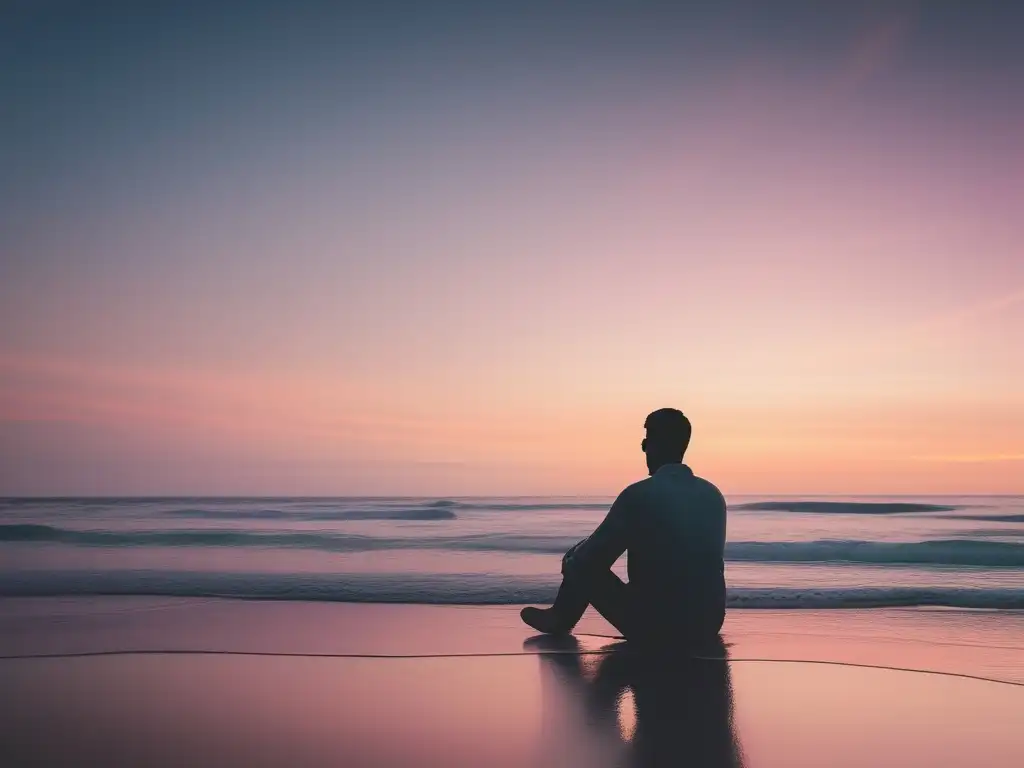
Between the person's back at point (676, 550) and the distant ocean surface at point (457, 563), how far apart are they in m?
2.82

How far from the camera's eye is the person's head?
3.96 meters

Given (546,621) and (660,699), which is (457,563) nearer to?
(546,621)

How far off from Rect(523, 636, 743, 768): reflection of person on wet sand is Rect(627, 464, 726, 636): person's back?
252 millimetres

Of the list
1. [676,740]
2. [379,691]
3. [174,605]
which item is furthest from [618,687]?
[174,605]

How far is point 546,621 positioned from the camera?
4.48 m

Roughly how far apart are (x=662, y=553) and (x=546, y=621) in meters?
1.04

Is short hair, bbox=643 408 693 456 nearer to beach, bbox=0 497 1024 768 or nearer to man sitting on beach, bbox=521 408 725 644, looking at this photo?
man sitting on beach, bbox=521 408 725 644

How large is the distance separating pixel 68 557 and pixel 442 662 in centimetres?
885

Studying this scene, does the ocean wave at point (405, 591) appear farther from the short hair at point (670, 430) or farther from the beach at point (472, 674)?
the short hair at point (670, 430)

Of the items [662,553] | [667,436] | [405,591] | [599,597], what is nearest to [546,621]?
[599,597]

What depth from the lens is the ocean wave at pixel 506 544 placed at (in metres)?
10.9

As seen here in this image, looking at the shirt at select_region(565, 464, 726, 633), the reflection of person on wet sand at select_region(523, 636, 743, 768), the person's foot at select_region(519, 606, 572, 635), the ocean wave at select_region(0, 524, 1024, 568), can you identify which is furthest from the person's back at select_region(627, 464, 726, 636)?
the ocean wave at select_region(0, 524, 1024, 568)

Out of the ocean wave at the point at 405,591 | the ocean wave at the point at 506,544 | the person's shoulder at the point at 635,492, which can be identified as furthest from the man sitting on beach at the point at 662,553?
the ocean wave at the point at 506,544

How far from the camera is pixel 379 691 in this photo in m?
3.36
